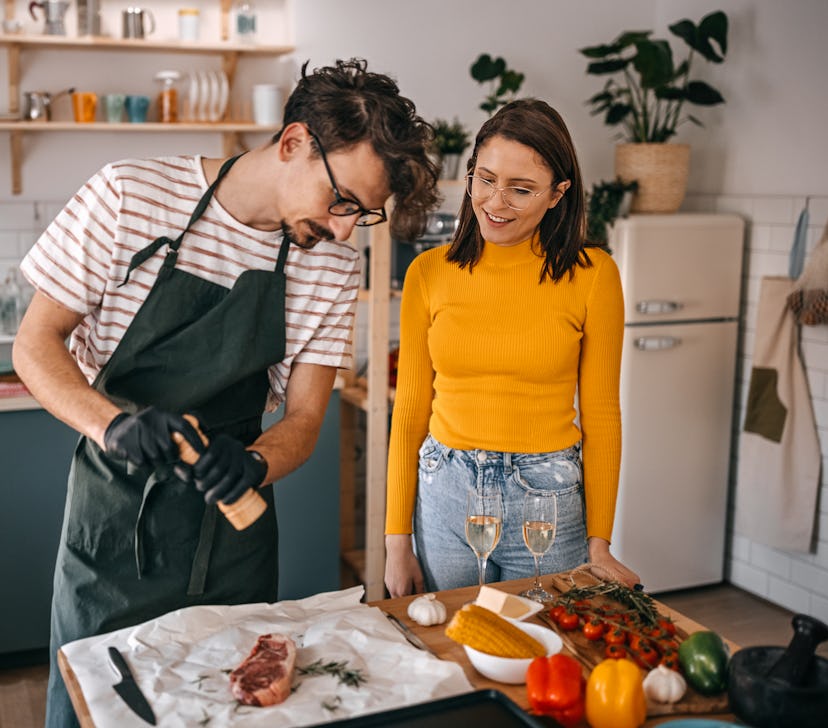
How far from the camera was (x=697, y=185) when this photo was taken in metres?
4.38

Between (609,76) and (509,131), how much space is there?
2693mm

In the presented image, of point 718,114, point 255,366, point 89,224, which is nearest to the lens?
point 89,224

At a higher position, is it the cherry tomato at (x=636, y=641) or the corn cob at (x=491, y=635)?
the corn cob at (x=491, y=635)

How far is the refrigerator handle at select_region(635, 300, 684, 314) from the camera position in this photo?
3836mm

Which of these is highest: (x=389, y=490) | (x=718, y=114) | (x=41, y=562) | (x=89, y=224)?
(x=718, y=114)

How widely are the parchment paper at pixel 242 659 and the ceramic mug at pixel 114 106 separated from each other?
268 centimetres

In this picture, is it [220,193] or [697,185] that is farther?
[697,185]

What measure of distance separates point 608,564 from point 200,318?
0.86 meters

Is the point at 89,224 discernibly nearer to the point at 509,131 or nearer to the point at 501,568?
the point at 509,131

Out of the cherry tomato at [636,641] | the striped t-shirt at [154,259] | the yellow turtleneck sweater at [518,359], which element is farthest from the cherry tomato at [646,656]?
the striped t-shirt at [154,259]

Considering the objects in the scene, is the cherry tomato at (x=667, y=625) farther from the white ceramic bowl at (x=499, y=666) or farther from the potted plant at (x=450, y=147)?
the potted plant at (x=450, y=147)

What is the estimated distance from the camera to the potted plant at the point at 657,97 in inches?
150

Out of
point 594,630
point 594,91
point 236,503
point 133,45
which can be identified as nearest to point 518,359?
point 594,630

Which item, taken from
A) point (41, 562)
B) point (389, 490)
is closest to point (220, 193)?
point (389, 490)
